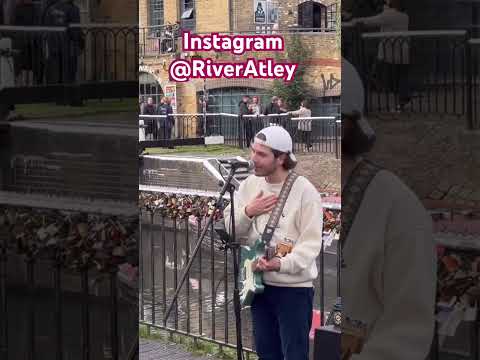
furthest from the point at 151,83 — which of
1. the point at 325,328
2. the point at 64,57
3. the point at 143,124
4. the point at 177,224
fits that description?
the point at 64,57

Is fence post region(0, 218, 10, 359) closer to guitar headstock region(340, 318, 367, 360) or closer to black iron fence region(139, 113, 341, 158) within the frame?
guitar headstock region(340, 318, 367, 360)

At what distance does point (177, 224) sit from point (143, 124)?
568 mm

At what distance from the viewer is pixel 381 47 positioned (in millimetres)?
1585

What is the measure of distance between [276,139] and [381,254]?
175 centimetres

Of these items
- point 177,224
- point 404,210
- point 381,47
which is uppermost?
point 381,47

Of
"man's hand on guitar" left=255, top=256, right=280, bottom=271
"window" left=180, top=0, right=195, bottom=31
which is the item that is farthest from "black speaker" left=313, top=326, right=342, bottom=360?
"window" left=180, top=0, right=195, bottom=31

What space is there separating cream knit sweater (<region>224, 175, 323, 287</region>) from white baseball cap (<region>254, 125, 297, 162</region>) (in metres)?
0.13

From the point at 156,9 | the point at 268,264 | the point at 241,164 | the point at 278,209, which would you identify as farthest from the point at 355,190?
the point at 156,9

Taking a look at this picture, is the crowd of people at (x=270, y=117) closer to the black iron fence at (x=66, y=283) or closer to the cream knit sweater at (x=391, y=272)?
the black iron fence at (x=66, y=283)

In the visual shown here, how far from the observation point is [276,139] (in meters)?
3.30

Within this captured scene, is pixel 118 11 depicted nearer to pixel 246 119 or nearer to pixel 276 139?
pixel 276 139

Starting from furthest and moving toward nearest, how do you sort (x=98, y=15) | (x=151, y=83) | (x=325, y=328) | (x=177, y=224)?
(x=177, y=224) < (x=151, y=83) < (x=325, y=328) < (x=98, y=15)

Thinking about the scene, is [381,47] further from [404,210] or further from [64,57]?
[64,57]

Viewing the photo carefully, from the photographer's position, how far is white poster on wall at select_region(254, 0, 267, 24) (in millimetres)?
3468
